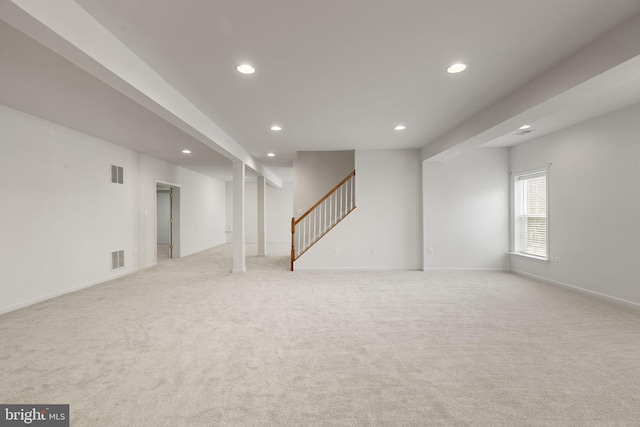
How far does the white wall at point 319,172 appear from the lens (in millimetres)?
8055

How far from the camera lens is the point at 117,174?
614cm

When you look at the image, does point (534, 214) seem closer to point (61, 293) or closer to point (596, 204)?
point (596, 204)

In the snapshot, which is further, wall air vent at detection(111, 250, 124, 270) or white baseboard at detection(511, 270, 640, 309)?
wall air vent at detection(111, 250, 124, 270)

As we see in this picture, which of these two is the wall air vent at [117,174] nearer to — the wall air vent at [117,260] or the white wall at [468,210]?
the wall air vent at [117,260]

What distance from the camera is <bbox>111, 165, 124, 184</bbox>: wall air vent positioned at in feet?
19.7

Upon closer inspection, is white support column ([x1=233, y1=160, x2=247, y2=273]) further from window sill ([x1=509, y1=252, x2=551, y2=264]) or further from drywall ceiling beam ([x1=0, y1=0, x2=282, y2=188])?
window sill ([x1=509, y1=252, x2=551, y2=264])

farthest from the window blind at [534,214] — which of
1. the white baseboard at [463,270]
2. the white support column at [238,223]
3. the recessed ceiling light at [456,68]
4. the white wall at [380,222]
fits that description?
the white support column at [238,223]

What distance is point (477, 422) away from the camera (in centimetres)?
181

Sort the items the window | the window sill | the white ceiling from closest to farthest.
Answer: the white ceiling → the window sill → the window

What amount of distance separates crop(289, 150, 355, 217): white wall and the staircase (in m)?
0.58

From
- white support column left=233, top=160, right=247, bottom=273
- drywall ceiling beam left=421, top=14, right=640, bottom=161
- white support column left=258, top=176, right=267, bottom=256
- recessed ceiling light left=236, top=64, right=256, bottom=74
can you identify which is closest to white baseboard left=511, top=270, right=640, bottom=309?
drywall ceiling beam left=421, top=14, right=640, bottom=161

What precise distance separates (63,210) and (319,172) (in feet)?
17.9

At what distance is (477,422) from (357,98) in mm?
3353

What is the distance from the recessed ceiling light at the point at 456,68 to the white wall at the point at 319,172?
5099 mm
